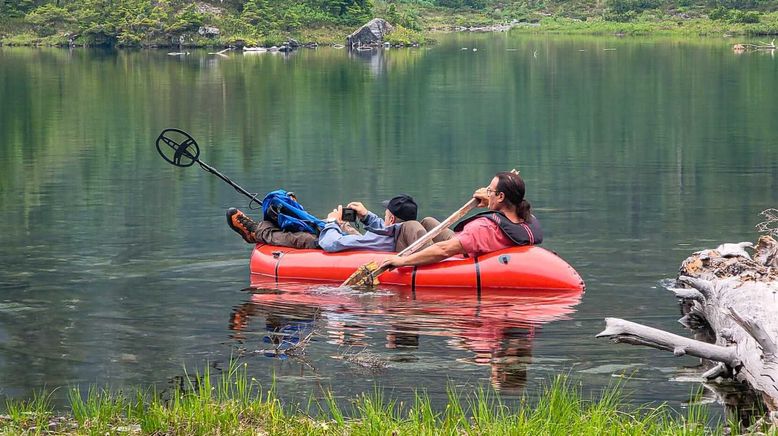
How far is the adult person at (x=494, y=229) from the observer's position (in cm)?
1278

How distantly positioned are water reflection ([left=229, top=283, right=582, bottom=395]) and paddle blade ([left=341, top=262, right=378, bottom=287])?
12 centimetres

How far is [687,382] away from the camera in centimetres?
948

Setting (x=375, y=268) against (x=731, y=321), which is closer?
(x=731, y=321)

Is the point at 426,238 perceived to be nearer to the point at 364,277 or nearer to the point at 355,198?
the point at 364,277

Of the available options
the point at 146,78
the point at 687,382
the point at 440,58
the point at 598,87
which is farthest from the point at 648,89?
the point at 687,382

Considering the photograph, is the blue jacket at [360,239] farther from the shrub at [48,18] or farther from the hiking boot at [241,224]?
the shrub at [48,18]

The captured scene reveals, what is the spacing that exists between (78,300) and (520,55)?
186 ft

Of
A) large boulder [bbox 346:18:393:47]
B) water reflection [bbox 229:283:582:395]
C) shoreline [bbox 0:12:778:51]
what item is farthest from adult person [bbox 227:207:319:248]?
large boulder [bbox 346:18:393:47]

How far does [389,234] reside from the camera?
13977 mm

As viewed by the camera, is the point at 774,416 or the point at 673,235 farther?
the point at 673,235

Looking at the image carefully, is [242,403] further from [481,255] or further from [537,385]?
[481,255]

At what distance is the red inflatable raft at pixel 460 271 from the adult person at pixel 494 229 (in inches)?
4.0

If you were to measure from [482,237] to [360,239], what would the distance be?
5.11 ft

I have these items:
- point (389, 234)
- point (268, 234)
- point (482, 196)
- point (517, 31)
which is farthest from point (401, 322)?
point (517, 31)
